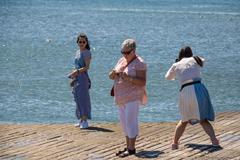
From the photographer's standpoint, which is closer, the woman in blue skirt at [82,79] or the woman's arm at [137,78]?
the woman's arm at [137,78]

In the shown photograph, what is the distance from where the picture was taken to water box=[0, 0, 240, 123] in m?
17.6

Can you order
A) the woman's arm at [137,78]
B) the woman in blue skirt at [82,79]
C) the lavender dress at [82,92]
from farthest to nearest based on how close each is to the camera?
1. the lavender dress at [82,92]
2. the woman in blue skirt at [82,79]
3. the woman's arm at [137,78]

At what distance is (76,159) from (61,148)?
89cm

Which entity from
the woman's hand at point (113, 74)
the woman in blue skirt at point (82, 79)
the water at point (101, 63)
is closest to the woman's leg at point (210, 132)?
the woman's hand at point (113, 74)

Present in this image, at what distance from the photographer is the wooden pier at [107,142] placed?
10.6 meters

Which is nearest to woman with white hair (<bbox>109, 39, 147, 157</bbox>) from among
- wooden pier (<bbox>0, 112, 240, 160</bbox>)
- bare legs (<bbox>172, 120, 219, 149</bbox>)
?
wooden pier (<bbox>0, 112, 240, 160</bbox>)

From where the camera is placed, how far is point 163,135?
476 inches

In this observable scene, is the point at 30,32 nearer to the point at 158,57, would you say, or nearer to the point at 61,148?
the point at 158,57

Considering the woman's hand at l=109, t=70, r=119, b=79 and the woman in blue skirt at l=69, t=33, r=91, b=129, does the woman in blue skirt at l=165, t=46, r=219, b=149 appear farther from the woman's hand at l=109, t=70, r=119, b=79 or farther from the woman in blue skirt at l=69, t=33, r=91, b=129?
the woman in blue skirt at l=69, t=33, r=91, b=129

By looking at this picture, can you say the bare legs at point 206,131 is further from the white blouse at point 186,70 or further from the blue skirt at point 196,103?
the white blouse at point 186,70

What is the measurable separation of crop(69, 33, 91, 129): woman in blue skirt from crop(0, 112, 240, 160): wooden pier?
0.82 ft

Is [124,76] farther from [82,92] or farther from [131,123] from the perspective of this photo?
[82,92]

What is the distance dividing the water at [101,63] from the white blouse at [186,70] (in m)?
5.20

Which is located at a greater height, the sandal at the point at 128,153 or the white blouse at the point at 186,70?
the white blouse at the point at 186,70
